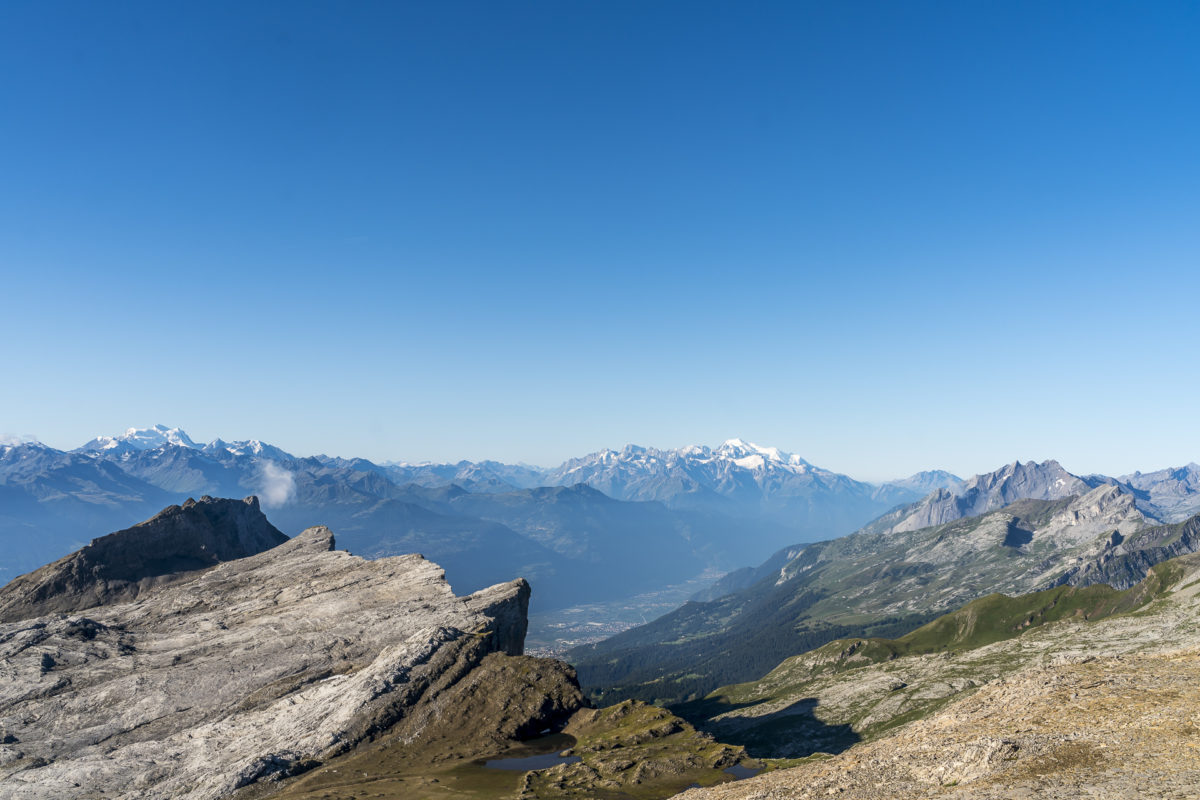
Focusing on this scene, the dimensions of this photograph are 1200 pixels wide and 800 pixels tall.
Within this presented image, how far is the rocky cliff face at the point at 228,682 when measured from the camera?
104125mm

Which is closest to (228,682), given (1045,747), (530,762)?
(530,762)

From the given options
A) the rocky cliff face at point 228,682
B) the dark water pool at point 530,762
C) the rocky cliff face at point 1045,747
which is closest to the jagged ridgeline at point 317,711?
the rocky cliff face at point 228,682

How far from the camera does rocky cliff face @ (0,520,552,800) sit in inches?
4099

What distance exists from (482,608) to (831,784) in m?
114

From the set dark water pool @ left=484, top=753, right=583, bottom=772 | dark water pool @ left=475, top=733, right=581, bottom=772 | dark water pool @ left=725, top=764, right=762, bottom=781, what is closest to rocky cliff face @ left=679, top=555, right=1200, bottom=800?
dark water pool @ left=725, top=764, right=762, bottom=781

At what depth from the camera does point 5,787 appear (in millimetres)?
98625

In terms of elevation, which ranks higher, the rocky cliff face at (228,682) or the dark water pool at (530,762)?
the rocky cliff face at (228,682)

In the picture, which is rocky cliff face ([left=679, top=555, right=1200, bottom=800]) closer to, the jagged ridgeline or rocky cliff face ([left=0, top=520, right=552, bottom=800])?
the jagged ridgeline

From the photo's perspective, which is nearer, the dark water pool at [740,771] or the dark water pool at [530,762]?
the dark water pool at [740,771]

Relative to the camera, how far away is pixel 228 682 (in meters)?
133

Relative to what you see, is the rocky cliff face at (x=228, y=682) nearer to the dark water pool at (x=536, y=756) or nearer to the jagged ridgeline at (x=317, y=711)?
the jagged ridgeline at (x=317, y=711)

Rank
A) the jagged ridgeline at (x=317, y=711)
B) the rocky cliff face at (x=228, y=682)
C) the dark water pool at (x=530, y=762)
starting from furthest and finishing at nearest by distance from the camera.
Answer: the rocky cliff face at (x=228, y=682) → the dark water pool at (x=530, y=762) → the jagged ridgeline at (x=317, y=711)

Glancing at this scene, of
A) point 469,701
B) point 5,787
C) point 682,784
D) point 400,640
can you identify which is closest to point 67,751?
point 5,787

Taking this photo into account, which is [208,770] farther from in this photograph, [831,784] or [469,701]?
[831,784]
